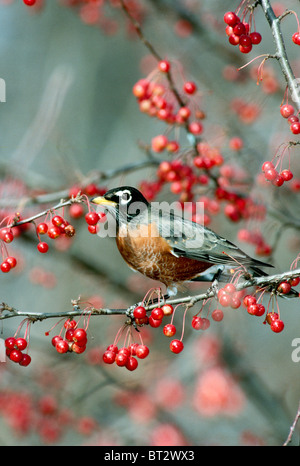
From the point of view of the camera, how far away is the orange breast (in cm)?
349

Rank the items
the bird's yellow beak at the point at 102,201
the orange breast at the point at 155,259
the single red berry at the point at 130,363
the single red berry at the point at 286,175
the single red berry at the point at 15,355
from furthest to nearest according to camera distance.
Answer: the orange breast at the point at 155,259
the bird's yellow beak at the point at 102,201
the single red berry at the point at 130,363
the single red berry at the point at 15,355
the single red berry at the point at 286,175

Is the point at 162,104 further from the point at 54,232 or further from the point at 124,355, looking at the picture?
the point at 124,355

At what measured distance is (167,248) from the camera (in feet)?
11.6

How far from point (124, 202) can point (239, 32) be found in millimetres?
1577

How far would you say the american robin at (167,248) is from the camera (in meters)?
3.47

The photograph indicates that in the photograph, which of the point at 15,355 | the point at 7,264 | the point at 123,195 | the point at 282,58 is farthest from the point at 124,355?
the point at 282,58

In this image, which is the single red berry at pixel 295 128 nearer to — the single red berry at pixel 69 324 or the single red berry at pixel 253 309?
the single red berry at pixel 253 309

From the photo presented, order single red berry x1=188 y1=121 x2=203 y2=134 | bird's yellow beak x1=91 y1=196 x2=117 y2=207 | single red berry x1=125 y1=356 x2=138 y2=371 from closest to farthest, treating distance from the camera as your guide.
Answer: single red berry x1=125 y1=356 x2=138 y2=371 → bird's yellow beak x1=91 y1=196 x2=117 y2=207 → single red berry x1=188 y1=121 x2=203 y2=134

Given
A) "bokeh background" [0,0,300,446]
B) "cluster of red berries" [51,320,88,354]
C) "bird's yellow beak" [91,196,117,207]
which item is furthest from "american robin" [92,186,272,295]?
"cluster of red berries" [51,320,88,354]

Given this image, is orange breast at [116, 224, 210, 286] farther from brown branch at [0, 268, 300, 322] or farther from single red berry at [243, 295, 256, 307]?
single red berry at [243, 295, 256, 307]

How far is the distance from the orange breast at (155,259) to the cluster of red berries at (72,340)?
1.03 meters

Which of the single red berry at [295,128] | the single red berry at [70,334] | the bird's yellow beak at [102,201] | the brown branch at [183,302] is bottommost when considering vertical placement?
the single red berry at [70,334]

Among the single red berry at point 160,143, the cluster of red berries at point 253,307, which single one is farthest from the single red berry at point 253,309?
the single red berry at point 160,143
